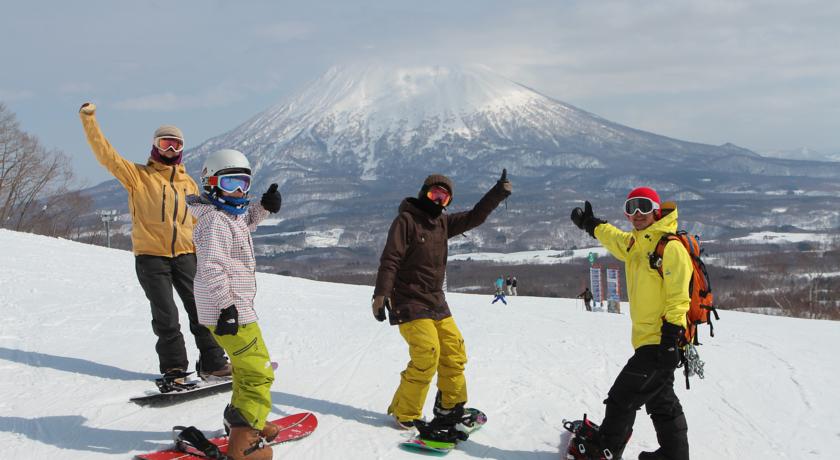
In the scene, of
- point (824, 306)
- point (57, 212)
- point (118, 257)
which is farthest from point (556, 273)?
point (118, 257)

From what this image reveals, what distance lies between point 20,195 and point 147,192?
161 ft

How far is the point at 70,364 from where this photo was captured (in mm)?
6238

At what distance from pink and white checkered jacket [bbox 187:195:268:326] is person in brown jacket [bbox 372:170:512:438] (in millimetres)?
872

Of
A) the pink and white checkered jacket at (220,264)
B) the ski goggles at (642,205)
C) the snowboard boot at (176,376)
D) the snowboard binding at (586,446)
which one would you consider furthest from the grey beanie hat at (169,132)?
the snowboard binding at (586,446)

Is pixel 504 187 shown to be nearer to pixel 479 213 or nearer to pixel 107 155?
pixel 479 213

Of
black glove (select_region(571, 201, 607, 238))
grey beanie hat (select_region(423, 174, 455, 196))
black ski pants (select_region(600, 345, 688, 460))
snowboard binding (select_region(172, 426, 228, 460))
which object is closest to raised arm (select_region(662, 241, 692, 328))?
black ski pants (select_region(600, 345, 688, 460))

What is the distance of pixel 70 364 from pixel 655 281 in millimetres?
5364

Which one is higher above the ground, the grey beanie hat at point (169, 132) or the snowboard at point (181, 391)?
the grey beanie hat at point (169, 132)

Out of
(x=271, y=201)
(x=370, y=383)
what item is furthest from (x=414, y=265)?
(x=370, y=383)

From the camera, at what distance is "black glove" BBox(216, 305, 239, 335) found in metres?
3.70

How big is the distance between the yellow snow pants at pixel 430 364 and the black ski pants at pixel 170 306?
1.78 meters

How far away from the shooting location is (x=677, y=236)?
3.92 metres

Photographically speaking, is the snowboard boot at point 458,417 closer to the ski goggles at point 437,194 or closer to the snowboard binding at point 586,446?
the snowboard binding at point 586,446

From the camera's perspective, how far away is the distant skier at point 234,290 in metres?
3.80
